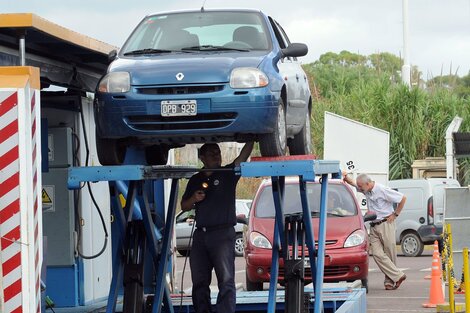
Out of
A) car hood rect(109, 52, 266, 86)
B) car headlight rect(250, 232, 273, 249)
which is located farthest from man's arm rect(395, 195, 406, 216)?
car hood rect(109, 52, 266, 86)

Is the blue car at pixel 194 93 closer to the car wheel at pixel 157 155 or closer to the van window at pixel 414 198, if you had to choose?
the car wheel at pixel 157 155

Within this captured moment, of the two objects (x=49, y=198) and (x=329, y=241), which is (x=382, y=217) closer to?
(x=329, y=241)

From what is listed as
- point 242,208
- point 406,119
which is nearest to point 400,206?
point 242,208

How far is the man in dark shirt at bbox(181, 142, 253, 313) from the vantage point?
959cm

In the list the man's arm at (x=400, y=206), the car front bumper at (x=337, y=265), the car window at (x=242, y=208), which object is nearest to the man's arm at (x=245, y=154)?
the car front bumper at (x=337, y=265)

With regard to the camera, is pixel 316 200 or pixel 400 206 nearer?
pixel 316 200

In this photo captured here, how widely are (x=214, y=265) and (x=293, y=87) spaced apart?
1742 mm

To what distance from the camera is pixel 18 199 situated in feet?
19.3

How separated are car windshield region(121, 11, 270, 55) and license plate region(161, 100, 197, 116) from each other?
87cm

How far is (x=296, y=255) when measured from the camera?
9273 millimetres

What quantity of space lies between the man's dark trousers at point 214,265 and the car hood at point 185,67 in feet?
5.48

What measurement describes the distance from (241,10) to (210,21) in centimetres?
32

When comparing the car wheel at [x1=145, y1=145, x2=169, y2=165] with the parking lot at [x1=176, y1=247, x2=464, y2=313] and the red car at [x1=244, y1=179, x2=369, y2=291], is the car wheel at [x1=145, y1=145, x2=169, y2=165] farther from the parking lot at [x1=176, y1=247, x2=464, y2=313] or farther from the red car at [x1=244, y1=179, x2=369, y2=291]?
the red car at [x1=244, y1=179, x2=369, y2=291]

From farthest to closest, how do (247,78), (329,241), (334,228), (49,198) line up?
1. (334,228)
2. (329,241)
3. (49,198)
4. (247,78)
